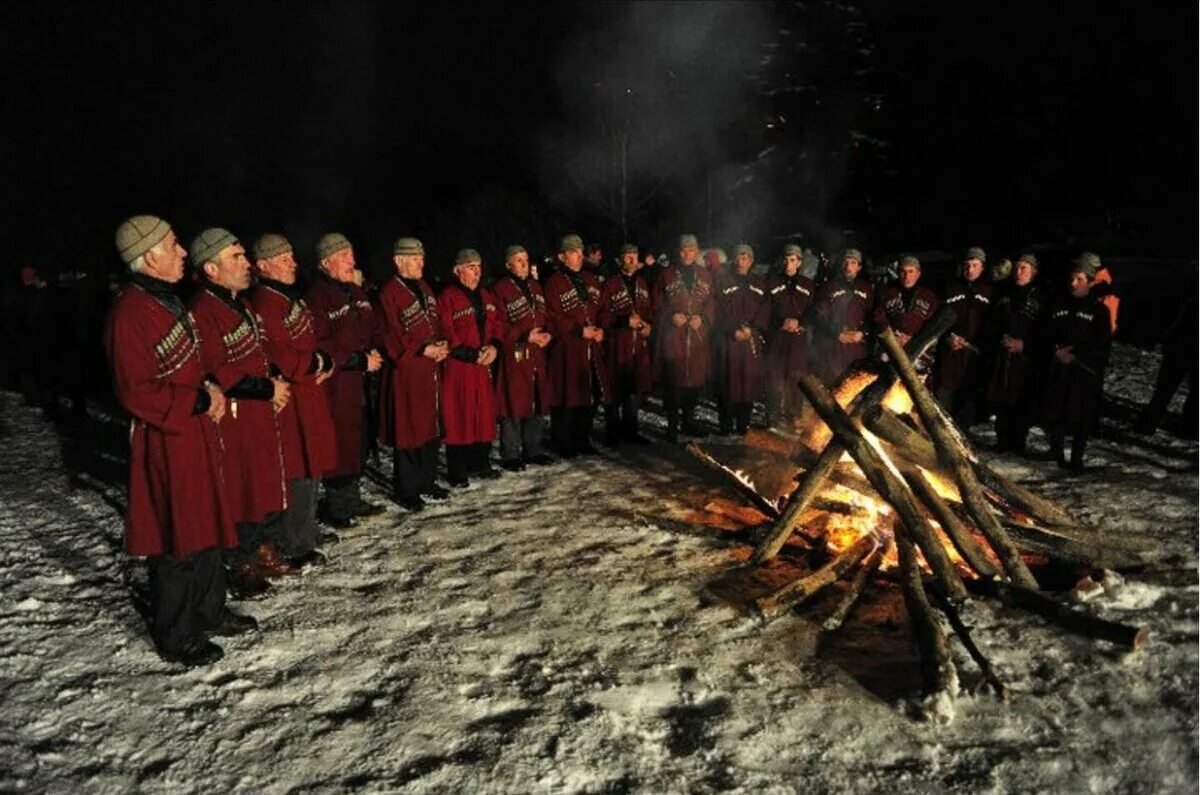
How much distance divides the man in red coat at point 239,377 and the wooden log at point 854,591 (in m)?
3.19

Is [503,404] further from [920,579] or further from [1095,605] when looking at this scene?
[1095,605]

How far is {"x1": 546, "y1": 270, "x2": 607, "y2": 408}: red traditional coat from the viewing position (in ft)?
27.2

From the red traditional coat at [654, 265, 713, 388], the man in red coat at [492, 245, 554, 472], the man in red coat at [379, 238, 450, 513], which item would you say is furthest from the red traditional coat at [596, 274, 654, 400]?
the man in red coat at [379, 238, 450, 513]

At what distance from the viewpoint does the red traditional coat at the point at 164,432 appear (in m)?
3.91

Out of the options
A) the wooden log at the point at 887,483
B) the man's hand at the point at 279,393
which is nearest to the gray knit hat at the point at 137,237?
the man's hand at the point at 279,393

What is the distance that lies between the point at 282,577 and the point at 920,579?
3838 mm

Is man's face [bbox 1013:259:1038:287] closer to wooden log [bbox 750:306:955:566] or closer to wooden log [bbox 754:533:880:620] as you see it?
wooden log [bbox 750:306:955:566]

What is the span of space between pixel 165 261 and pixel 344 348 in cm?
205

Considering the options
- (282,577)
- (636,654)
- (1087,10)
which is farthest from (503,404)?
(1087,10)

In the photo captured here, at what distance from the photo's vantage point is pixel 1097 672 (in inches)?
151

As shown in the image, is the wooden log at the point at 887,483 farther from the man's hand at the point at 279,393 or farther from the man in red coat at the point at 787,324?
the man in red coat at the point at 787,324

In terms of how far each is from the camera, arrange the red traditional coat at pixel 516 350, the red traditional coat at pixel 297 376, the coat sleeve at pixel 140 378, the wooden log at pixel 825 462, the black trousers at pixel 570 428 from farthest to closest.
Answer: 1. the black trousers at pixel 570 428
2. the red traditional coat at pixel 516 350
3. the red traditional coat at pixel 297 376
4. the wooden log at pixel 825 462
5. the coat sleeve at pixel 140 378

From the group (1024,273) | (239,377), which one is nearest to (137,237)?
(239,377)

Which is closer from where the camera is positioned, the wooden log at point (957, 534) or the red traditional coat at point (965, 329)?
the wooden log at point (957, 534)
